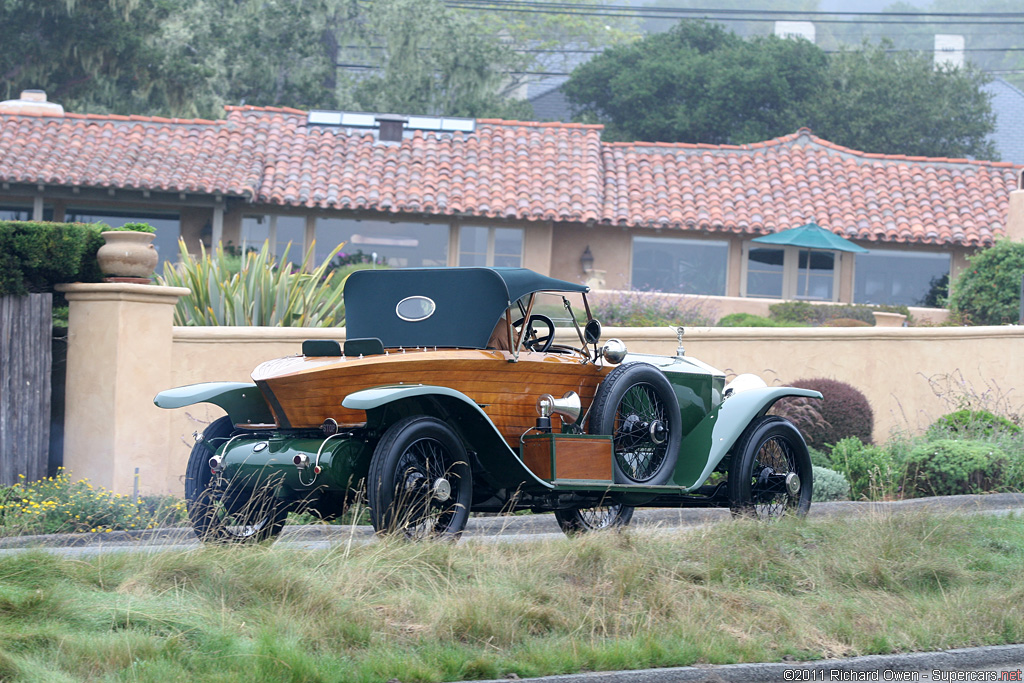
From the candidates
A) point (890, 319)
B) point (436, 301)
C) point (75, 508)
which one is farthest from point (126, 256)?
point (890, 319)

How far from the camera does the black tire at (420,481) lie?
20.4ft

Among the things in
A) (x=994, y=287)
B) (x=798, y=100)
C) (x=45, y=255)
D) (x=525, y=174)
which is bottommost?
(x=45, y=255)

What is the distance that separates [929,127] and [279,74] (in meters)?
22.1

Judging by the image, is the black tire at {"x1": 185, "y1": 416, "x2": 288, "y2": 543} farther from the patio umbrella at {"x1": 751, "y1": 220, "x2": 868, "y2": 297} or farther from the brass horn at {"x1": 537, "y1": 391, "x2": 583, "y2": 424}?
the patio umbrella at {"x1": 751, "y1": 220, "x2": 868, "y2": 297}

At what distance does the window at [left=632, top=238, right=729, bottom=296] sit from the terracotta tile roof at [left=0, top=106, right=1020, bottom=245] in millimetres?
1270

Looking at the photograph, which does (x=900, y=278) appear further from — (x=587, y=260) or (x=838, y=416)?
(x=838, y=416)

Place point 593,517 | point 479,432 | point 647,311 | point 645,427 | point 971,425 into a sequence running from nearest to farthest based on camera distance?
1. point 479,432
2. point 645,427
3. point 593,517
4. point 971,425
5. point 647,311

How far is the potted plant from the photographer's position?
970 cm

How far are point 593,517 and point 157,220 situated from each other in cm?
1774

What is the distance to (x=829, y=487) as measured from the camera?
10523 mm

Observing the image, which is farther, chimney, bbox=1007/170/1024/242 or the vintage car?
chimney, bbox=1007/170/1024/242

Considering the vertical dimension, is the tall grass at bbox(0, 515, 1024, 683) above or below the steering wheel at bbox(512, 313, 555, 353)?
below

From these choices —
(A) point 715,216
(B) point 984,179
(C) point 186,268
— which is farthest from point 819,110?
(C) point 186,268

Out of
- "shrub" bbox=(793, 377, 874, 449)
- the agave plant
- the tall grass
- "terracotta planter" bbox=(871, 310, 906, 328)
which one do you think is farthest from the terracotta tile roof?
the tall grass
